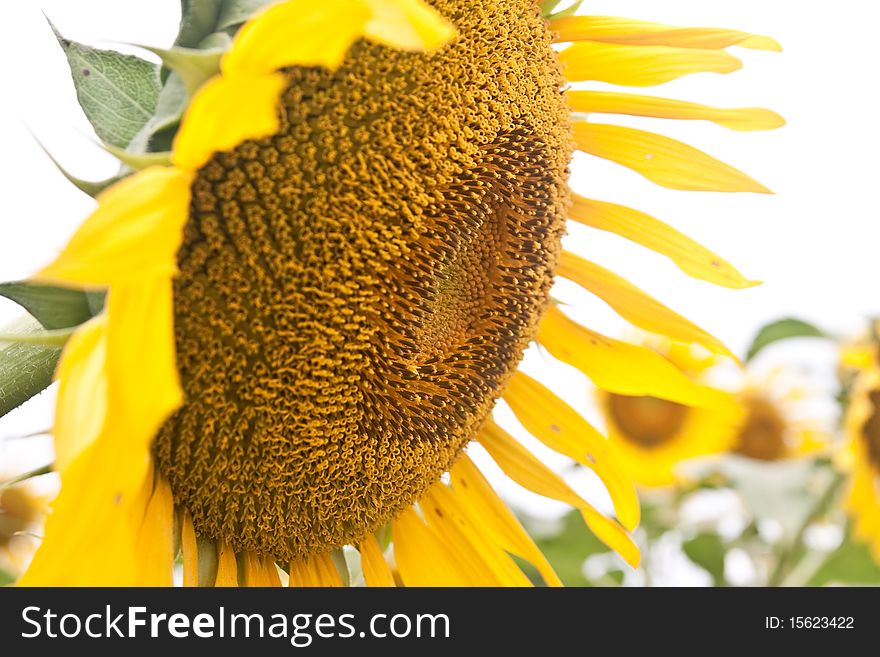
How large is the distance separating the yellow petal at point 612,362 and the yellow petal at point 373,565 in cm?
34

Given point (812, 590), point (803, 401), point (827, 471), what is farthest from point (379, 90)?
point (803, 401)

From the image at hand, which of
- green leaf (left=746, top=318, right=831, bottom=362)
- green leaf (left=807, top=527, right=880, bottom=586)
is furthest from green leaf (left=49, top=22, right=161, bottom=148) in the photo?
green leaf (left=807, top=527, right=880, bottom=586)

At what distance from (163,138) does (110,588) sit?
36cm

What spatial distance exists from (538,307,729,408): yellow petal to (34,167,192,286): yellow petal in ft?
2.28

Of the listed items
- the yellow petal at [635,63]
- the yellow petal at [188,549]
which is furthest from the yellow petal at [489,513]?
the yellow petal at [635,63]

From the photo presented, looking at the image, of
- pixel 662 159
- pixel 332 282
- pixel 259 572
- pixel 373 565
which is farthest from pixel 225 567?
pixel 662 159

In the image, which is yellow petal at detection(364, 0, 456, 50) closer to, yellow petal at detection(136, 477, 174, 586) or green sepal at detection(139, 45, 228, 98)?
green sepal at detection(139, 45, 228, 98)

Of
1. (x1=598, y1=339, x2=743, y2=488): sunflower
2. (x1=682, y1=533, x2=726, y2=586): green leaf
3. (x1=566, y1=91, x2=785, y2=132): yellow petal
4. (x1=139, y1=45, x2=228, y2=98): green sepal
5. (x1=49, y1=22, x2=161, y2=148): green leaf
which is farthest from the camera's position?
(x1=598, y1=339, x2=743, y2=488): sunflower

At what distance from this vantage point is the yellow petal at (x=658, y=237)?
124cm

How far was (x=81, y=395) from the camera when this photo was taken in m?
0.60

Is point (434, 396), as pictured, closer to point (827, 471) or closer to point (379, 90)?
point (379, 90)

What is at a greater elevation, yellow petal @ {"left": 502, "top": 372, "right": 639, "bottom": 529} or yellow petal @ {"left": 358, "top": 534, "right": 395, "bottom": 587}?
yellow petal @ {"left": 502, "top": 372, "right": 639, "bottom": 529}

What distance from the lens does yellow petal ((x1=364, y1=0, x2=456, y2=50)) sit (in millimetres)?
623

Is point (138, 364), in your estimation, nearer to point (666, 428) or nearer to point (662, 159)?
point (662, 159)
